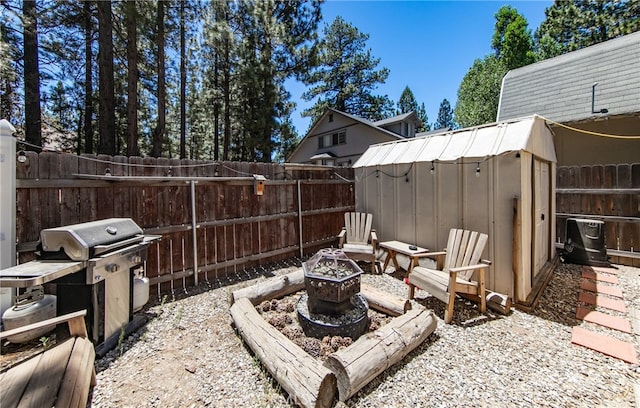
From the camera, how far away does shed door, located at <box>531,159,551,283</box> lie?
3.82 metres

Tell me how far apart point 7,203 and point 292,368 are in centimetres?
307

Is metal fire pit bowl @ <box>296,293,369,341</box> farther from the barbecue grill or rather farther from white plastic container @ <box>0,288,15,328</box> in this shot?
white plastic container @ <box>0,288,15,328</box>

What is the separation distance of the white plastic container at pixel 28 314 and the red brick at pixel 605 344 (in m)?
4.88

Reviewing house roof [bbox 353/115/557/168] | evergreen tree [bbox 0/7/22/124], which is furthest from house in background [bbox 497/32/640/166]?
evergreen tree [bbox 0/7/22/124]

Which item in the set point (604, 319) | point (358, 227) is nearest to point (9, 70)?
point (358, 227)

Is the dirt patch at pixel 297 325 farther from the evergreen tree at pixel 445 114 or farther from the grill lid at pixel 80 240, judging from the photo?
the evergreen tree at pixel 445 114

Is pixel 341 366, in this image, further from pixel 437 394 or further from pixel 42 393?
pixel 42 393

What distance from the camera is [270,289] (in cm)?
357

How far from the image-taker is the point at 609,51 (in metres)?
7.07

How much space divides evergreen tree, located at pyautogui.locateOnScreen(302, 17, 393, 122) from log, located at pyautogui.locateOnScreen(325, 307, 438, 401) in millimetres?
19454

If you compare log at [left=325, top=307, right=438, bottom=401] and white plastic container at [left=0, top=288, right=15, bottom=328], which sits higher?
white plastic container at [left=0, top=288, right=15, bottom=328]

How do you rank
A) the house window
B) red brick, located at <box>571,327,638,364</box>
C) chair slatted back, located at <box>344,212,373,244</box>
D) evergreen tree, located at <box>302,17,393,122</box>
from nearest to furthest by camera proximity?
1. red brick, located at <box>571,327,638,364</box>
2. chair slatted back, located at <box>344,212,373,244</box>
3. the house window
4. evergreen tree, located at <box>302,17,393,122</box>

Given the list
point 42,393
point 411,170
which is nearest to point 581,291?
point 411,170

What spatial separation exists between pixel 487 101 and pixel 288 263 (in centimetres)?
1759
